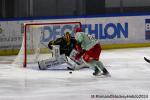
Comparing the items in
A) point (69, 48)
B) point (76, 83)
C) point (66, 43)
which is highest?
point (66, 43)

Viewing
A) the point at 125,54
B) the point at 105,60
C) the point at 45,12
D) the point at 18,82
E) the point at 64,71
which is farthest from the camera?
the point at 45,12

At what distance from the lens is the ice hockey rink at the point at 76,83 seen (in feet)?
24.0

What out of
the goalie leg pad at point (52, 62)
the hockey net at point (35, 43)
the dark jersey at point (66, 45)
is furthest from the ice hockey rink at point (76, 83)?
the dark jersey at point (66, 45)

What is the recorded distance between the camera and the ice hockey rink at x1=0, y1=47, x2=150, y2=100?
7320 millimetres

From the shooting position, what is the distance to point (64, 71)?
1072 cm

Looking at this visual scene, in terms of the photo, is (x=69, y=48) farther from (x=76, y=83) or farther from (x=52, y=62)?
(x=76, y=83)

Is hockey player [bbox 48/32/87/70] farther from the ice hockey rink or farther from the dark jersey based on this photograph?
the ice hockey rink

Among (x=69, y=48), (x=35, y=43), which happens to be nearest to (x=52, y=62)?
(x=69, y=48)

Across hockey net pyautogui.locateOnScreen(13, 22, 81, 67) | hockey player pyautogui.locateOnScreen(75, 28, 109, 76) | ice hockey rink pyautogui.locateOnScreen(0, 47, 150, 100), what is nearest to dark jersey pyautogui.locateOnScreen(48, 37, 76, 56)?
hockey net pyautogui.locateOnScreen(13, 22, 81, 67)

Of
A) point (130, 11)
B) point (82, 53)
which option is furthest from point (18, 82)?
point (130, 11)

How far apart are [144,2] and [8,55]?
17.0 ft

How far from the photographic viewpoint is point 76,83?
874 centimetres

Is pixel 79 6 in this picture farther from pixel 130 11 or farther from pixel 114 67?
pixel 114 67

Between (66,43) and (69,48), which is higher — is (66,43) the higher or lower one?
the higher one
